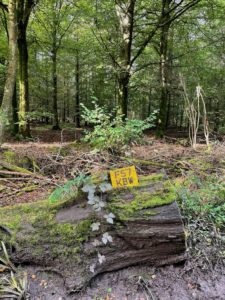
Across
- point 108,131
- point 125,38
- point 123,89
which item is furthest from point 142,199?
point 125,38

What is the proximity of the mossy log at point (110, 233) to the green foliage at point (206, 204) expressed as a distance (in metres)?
0.49

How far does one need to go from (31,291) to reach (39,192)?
194 cm

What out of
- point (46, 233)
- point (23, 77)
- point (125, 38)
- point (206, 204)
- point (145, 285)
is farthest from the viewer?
point (23, 77)

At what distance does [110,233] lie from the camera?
234 cm

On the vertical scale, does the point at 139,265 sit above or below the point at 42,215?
below

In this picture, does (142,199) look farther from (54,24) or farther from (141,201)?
(54,24)

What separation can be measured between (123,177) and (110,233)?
58 centimetres

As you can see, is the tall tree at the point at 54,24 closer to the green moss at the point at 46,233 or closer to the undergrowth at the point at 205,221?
the green moss at the point at 46,233

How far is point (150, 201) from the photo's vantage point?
246 centimetres

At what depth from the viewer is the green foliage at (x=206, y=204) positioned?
2801 millimetres

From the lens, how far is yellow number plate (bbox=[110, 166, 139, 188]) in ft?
8.19

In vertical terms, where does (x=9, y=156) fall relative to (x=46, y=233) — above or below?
above

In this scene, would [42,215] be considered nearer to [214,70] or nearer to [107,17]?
[107,17]

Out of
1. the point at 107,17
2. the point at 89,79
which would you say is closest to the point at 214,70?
the point at 107,17
